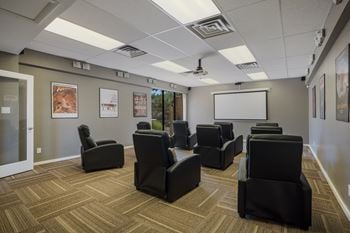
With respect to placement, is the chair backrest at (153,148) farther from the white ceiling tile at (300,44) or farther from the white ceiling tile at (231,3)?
the white ceiling tile at (300,44)

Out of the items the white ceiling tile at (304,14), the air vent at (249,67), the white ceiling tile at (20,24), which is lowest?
the white ceiling tile at (20,24)

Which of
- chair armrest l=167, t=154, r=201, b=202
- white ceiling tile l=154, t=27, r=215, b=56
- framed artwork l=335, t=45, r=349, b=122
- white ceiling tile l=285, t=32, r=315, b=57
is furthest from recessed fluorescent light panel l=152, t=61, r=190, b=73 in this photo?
framed artwork l=335, t=45, r=349, b=122

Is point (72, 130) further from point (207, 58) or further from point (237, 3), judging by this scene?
point (237, 3)

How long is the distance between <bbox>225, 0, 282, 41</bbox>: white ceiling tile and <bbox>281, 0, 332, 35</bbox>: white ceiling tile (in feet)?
0.34

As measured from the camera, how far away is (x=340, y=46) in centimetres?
244

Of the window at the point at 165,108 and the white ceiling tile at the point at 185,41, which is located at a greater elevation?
the white ceiling tile at the point at 185,41

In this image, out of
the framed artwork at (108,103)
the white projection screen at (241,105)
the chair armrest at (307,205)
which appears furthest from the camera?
the white projection screen at (241,105)

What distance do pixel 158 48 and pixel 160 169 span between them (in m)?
2.58

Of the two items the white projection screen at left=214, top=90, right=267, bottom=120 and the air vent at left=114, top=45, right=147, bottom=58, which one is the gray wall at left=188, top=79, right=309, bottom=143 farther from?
the air vent at left=114, top=45, right=147, bottom=58

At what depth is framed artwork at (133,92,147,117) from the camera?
22.7 ft

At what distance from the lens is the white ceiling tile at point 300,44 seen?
11.1ft

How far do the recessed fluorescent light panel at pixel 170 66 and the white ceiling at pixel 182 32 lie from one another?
290 mm

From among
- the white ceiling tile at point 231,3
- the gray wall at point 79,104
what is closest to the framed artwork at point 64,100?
the gray wall at point 79,104

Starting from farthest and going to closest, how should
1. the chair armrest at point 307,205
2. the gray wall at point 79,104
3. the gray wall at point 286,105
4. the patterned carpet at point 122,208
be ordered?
the gray wall at point 286,105 → the gray wall at point 79,104 → the patterned carpet at point 122,208 → the chair armrest at point 307,205
